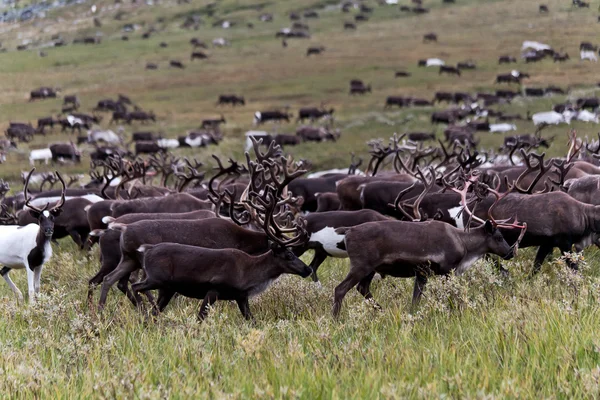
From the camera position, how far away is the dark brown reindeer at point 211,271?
21.7ft

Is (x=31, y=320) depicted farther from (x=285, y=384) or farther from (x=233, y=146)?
(x=233, y=146)

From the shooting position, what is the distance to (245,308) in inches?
265

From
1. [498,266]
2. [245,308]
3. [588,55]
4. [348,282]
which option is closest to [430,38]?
[588,55]

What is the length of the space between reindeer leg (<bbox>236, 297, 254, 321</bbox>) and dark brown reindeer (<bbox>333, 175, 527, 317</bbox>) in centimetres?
76

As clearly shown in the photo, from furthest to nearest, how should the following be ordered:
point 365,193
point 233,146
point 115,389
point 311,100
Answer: point 311,100
point 233,146
point 365,193
point 115,389

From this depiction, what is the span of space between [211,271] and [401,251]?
67.4 inches

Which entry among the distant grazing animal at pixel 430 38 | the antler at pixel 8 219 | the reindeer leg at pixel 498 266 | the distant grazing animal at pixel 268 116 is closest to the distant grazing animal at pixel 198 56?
the distant grazing animal at pixel 430 38

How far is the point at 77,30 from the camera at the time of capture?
7400 cm

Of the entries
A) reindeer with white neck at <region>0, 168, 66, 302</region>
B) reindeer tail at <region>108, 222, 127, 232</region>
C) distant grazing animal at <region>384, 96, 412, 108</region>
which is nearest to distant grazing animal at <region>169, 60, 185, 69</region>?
distant grazing animal at <region>384, 96, 412, 108</region>

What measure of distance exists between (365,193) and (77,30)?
6814 centimetres

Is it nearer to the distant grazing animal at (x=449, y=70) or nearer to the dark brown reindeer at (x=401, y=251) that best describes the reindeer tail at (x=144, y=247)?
→ the dark brown reindeer at (x=401, y=251)

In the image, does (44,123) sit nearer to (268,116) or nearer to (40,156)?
(40,156)

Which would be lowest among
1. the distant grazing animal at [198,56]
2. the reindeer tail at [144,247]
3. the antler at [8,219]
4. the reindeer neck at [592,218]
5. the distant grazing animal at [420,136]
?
the distant grazing animal at [198,56]

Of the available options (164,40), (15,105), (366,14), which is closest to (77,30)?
(164,40)
